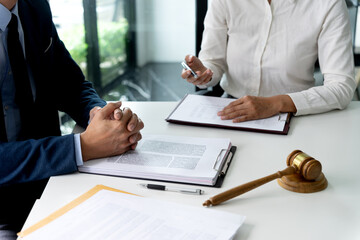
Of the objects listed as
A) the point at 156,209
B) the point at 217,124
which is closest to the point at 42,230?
the point at 156,209

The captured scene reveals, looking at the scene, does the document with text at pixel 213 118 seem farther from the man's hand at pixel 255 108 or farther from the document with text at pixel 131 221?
the document with text at pixel 131 221

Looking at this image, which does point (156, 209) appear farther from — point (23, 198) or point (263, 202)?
point (23, 198)

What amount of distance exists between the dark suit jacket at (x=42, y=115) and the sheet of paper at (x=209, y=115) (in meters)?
0.30

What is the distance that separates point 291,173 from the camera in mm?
1072

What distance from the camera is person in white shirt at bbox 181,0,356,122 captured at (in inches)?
A: 66.7

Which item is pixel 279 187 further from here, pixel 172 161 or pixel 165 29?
pixel 165 29

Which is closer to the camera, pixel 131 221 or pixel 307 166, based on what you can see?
pixel 131 221

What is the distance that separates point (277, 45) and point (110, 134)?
3.15 feet

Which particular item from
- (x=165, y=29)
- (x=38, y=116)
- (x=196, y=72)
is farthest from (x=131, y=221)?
(x=165, y=29)

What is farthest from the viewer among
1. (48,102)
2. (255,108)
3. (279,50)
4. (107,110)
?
(279,50)

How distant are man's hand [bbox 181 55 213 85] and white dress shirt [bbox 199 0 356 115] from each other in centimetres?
17

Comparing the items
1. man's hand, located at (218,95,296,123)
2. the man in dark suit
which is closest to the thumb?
the man in dark suit

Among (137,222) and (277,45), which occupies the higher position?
(277,45)

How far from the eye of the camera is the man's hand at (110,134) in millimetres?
1199
